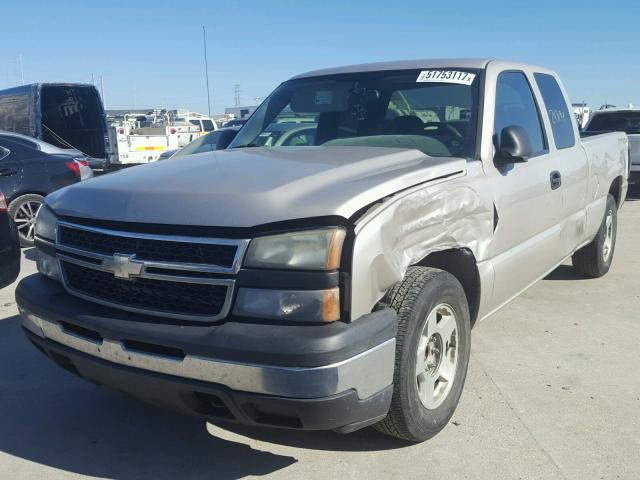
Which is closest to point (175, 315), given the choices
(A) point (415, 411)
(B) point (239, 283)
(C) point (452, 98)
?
(B) point (239, 283)

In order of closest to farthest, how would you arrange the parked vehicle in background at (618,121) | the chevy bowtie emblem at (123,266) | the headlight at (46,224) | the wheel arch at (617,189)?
the chevy bowtie emblem at (123,266) < the headlight at (46,224) < the wheel arch at (617,189) < the parked vehicle in background at (618,121)

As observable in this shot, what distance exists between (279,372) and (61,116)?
1448cm

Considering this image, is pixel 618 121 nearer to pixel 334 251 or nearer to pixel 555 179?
pixel 555 179

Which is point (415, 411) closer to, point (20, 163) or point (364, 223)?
point (364, 223)

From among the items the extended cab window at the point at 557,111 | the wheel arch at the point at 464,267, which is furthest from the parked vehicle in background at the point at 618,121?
the wheel arch at the point at 464,267

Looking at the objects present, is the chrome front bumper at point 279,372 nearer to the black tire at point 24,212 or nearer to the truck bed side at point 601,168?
the truck bed side at point 601,168

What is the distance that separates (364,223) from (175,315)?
0.84m

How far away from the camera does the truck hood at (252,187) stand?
8.17 feet

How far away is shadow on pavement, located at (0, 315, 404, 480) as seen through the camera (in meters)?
2.93

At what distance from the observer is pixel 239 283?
242 centimetres

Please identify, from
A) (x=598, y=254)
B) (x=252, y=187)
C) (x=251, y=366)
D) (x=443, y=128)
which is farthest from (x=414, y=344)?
(x=598, y=254)

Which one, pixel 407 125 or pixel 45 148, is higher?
pixel 407 125

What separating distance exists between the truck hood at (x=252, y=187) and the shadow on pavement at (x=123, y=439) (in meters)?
1.16

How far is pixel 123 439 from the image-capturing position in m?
3.20
